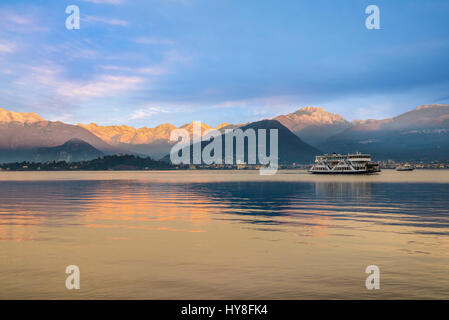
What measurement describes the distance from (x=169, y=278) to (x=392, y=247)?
13928 mm

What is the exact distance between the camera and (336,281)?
17.2 meters

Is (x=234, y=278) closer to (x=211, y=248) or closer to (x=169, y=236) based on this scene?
(x=211, y=248)

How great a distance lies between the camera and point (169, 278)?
17.8 metres
